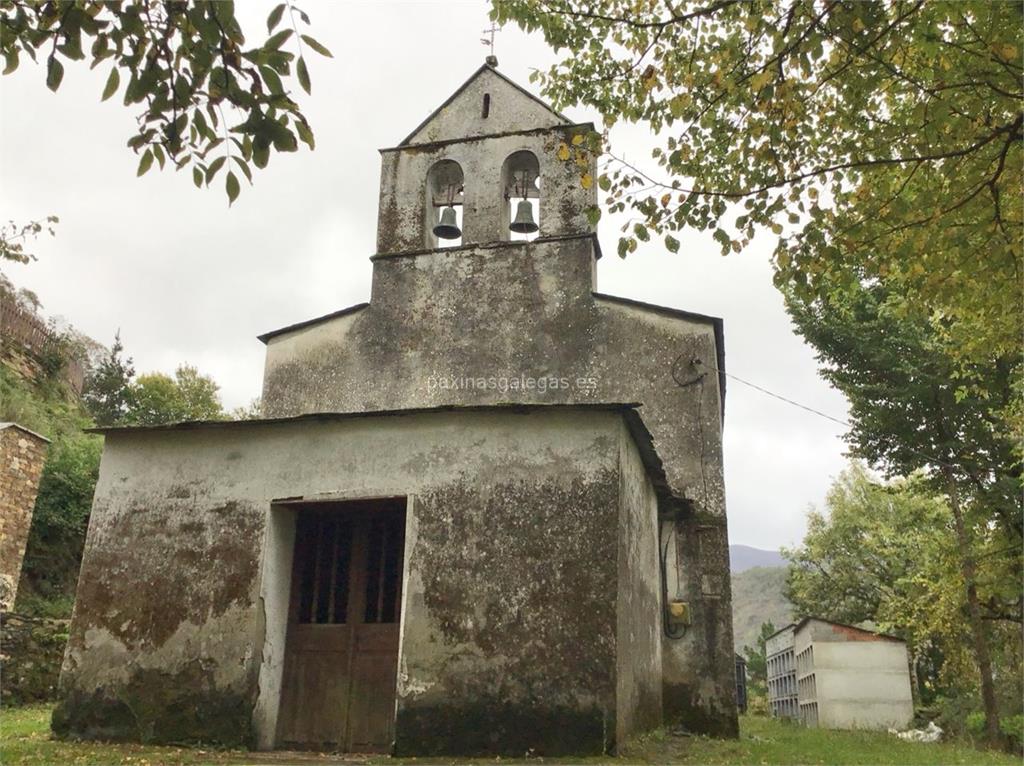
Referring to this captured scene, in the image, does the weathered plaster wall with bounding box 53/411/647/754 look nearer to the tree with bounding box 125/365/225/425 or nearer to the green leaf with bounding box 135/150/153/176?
the green leaf with bounding box 135/150/153/176

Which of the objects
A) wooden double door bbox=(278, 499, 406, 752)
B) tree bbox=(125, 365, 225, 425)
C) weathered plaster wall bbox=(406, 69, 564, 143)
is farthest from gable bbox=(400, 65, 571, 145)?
tree bbox=(125, 365, 225, 425)

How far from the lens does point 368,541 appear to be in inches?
354

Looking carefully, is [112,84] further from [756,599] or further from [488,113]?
[756,599]

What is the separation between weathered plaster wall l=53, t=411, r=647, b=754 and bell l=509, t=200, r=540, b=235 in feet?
16.0

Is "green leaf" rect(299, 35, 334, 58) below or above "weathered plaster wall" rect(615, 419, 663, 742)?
above

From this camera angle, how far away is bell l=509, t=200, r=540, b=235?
12.4 meters

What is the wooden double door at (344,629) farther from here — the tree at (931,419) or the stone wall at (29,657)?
the tree at (931,419)

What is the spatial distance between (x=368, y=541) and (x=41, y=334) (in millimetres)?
23350

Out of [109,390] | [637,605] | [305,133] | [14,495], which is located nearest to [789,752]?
[637,605]

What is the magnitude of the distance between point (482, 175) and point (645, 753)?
8463mm

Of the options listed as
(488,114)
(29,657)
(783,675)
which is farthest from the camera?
(783,675)

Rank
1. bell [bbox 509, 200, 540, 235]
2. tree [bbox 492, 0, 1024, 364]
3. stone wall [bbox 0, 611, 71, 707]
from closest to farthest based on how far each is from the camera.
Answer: tree [bbox 492, 0, 1024, 364] < bell [bbox 509, 200, 540, 235] < stone wall [bbox 0, 611, 71, 707]

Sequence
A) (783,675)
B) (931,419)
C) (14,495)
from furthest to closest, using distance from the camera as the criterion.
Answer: (783,675), (931,419), (14,495)

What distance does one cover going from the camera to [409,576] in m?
7.91
